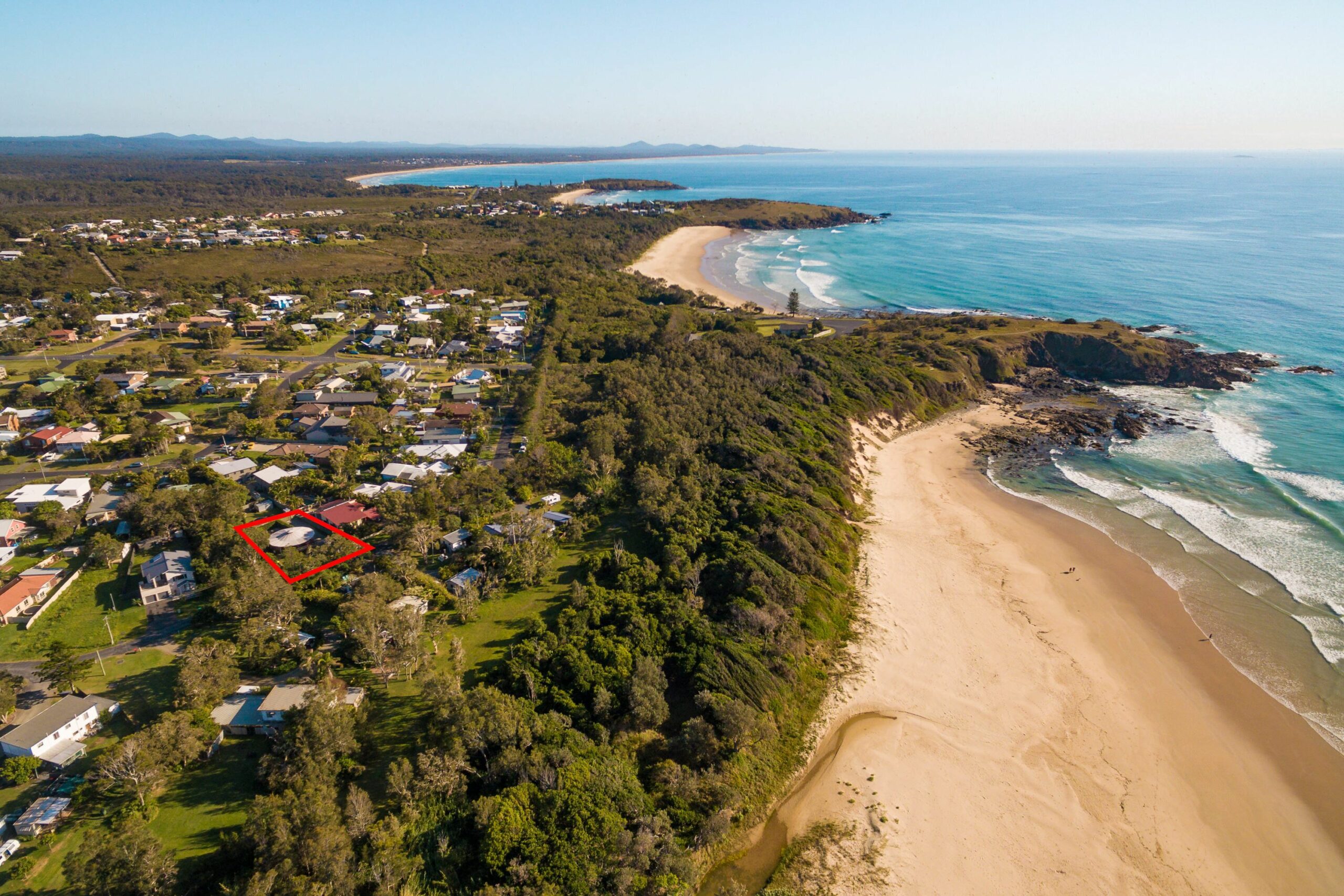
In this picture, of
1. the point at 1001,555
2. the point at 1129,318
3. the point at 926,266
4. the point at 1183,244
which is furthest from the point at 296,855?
the point at 1183,244

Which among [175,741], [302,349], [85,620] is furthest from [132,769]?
[302,349]

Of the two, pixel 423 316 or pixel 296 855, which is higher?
pixel 423 316

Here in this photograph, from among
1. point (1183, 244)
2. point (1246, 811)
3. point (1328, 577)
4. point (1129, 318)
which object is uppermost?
point (1183, 244)

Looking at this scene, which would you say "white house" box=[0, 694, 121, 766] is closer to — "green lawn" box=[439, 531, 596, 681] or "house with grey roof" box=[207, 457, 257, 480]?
"green lawn" box=[439, 531, 596, 681]

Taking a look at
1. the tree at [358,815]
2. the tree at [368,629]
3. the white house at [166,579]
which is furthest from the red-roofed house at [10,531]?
the tree at [358,815]

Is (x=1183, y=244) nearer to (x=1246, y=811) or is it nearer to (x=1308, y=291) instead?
(x=1308, y=291)

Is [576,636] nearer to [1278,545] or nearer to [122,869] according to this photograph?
[122,869]

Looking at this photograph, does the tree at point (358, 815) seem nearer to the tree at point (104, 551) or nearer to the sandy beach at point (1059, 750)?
the sandy beach at point (1059, 750)
